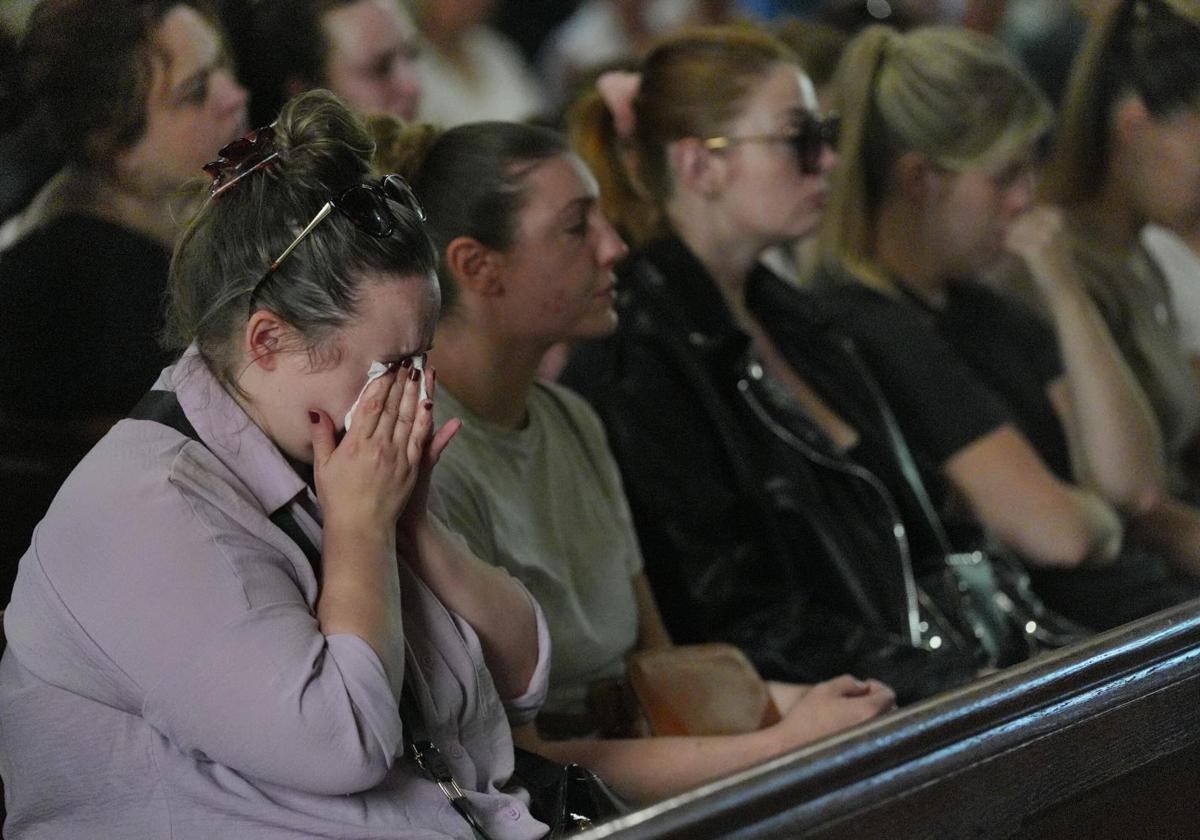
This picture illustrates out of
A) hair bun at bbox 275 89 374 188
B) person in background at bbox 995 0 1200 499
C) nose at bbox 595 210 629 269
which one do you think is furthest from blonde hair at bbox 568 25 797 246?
hair bun at bbox 275 89 374 188

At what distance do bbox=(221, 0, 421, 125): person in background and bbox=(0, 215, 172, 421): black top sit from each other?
38 centimetres

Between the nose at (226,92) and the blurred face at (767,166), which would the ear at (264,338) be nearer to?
the nose at (226,92)

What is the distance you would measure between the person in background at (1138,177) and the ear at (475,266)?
2.00 m

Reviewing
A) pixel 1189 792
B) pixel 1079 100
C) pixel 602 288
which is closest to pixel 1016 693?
pixel 1189 792

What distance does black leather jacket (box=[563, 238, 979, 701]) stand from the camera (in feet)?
8.48

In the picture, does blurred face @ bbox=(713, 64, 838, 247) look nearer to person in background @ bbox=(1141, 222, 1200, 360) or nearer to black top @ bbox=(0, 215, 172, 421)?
black top @ bbox=(0, 215, 172, 421)

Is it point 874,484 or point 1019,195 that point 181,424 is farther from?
point 1019,195

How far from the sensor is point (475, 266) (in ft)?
7.32

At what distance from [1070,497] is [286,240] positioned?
2.12 meters

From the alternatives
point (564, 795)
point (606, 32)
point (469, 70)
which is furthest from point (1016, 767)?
point (606, 32)

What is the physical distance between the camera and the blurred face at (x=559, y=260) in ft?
7.37

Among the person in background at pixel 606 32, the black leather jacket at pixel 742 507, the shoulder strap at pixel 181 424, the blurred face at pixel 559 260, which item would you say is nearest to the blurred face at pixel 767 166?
the black leather jacket at pixel 742 507

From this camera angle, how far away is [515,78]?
Result: 11.0 feet

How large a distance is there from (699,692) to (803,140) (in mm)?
1310
